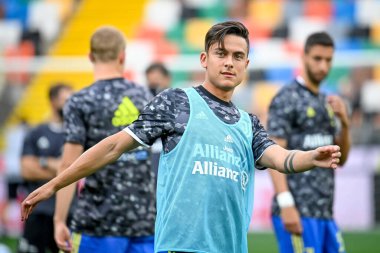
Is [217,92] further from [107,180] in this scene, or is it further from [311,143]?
[311,143]

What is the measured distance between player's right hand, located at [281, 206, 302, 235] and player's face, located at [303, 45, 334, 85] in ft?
4.10

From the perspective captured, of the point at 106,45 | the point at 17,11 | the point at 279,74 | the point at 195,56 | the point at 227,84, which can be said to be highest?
the point at 17,11

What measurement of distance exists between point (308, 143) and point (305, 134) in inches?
3.4

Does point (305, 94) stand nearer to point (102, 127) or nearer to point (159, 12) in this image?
point (102, 127)

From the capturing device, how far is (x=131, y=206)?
6.44 metres

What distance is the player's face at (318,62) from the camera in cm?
768

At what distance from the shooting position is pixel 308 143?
7.47 meters

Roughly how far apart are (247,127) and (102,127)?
1668 millimetres

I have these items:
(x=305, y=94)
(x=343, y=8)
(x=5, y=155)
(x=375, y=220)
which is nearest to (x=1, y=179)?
(x=5, y=155)

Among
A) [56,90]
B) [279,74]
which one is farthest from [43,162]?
[279,74]

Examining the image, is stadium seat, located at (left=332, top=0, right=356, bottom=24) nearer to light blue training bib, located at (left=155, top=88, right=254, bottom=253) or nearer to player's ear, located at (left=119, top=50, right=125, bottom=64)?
player's ear, located at (left=119, top=50, right=125, bottom=64)

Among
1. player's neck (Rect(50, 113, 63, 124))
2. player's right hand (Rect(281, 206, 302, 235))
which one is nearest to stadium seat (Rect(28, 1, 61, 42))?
player's neck (Rect(50, 113, 63, 124))

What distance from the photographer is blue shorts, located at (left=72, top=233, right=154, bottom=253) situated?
21.0ft

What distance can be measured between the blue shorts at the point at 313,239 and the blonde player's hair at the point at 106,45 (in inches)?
83.2
